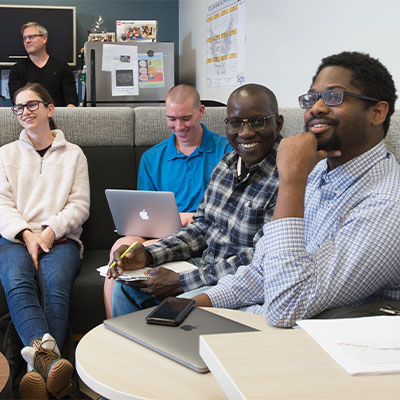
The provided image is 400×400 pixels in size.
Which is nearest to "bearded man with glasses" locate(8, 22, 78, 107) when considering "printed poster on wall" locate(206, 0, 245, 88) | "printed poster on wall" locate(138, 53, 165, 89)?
"printed poster on wall" locate(138, 53, 165, 89)

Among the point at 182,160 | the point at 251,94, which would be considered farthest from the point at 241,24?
the point at 251,94

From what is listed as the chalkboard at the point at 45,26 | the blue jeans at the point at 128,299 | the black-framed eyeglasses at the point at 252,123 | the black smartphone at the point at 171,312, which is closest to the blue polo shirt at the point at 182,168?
the black-framed eyeglasses at the point at 252,123

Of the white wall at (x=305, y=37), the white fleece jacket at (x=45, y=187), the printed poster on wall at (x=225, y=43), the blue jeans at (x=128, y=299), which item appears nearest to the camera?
the blue jeans at (x=128, y=299)

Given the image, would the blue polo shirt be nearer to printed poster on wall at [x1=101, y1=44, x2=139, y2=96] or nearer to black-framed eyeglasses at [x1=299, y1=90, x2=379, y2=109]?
black-framed eyeglasses at [x1=299, y1=90, x2=379, y2=109]

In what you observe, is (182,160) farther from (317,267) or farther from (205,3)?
(205,3)

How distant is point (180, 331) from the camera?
3.15ft

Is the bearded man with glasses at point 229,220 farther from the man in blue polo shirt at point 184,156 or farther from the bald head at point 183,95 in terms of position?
the bald head at point 183,95

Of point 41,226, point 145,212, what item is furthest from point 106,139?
point 145,212

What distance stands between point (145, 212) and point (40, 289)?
21.0 inches

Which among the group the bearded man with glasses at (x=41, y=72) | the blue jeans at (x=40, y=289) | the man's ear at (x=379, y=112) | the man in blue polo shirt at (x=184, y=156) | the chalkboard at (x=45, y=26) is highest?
the chalkboard at (x=45, y=26)

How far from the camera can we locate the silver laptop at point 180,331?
873 mm

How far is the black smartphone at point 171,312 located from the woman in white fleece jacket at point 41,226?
33.1 inches

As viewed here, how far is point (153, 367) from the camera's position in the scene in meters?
0.86

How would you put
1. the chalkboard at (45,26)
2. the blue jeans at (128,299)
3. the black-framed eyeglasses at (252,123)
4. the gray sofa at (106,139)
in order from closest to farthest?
the blue jeans at (128,299) < the black-framed eyeglasses at (252,123) < the gray sofa at (106,139) < the chalkboard at (45,26)
